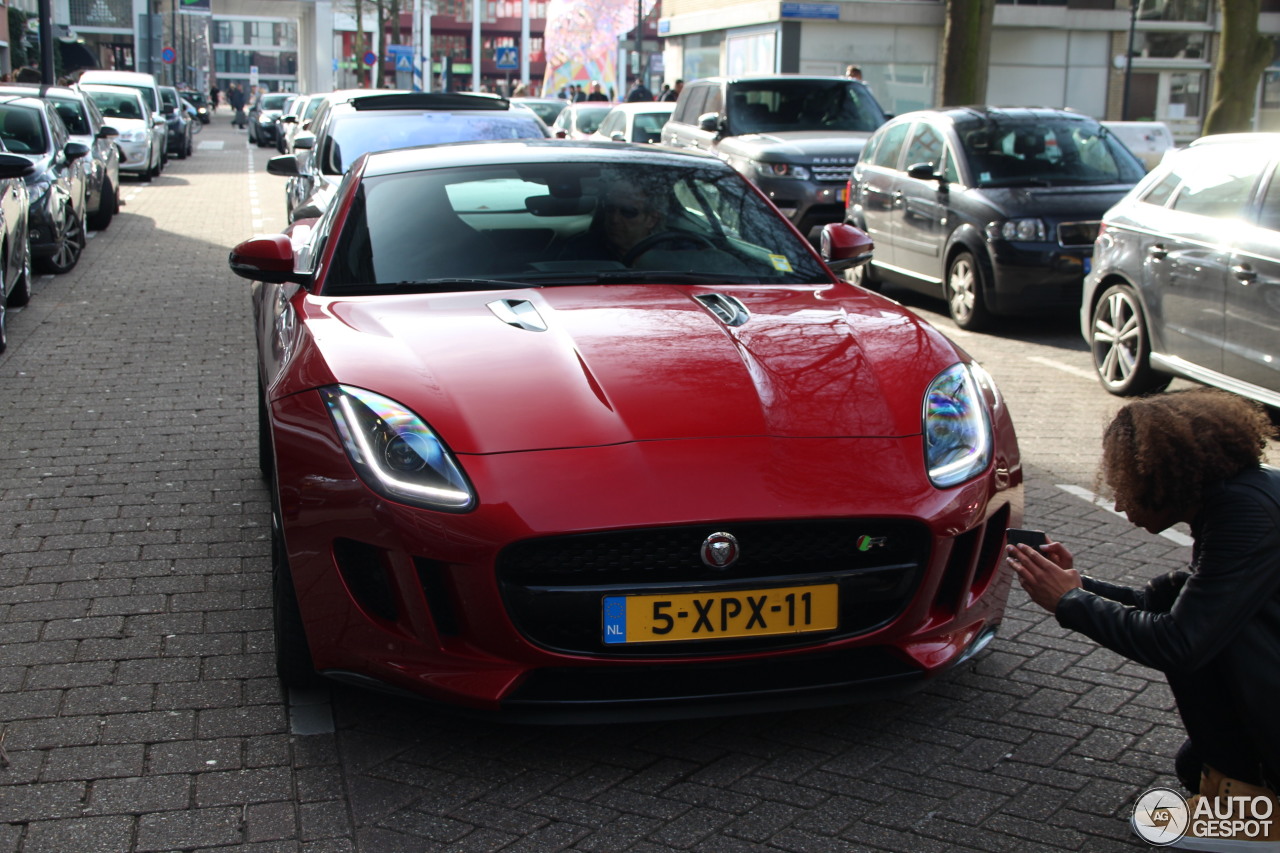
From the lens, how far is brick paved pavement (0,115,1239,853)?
3133mm

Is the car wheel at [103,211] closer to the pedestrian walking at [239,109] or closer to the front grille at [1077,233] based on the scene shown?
the front grille at [1077,233]

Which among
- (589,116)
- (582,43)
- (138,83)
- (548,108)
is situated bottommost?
(589,116)

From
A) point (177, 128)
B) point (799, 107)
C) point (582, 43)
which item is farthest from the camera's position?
point (582, 43)

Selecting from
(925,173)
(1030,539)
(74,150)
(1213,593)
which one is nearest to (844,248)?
(1030,539)

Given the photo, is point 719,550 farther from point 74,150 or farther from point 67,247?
point 74,150

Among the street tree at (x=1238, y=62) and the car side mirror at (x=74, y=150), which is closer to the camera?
the car side mirror at (x=74, y=150)

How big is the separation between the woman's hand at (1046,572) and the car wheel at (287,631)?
1.72 meters

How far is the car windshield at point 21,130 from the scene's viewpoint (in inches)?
511

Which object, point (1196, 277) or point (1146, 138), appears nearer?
point (1196, 277)

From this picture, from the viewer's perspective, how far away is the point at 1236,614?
8.97 feet

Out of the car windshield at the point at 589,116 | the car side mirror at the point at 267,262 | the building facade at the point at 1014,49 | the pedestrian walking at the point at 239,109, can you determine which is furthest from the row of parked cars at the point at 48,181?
the pedestrian walking at the point at 239,109

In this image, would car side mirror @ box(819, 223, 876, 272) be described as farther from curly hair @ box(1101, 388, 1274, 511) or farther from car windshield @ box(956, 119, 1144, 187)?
car windshield @ box(956, 119, 1144, 187)

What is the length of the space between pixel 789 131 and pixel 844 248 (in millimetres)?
11468

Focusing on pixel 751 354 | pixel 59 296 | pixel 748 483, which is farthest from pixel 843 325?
pixel 59 296
